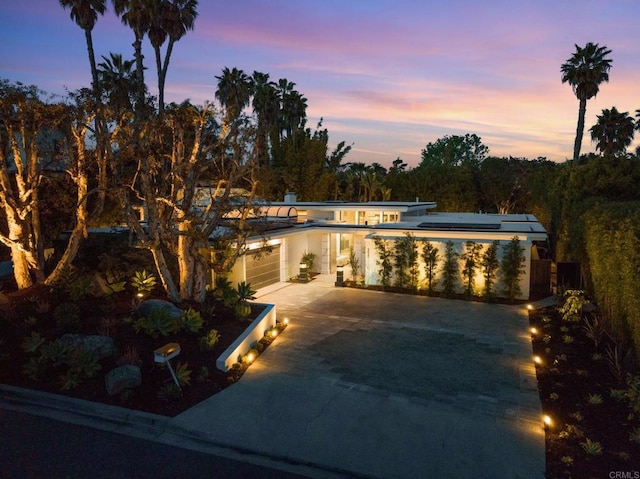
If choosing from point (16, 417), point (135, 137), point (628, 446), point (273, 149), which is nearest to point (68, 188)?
point (135, 137)

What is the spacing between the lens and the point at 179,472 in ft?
20.5

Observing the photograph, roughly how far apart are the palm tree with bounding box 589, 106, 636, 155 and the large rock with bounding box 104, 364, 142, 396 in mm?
37230

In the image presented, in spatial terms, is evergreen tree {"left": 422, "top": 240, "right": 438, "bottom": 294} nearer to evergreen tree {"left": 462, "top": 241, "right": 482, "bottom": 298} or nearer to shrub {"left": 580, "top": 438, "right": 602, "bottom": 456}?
evergreen tree {"left": 462, "top": 241, "right": 482, "bottom": 298}

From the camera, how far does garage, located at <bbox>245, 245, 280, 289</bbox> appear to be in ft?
59.6

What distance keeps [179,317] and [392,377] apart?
18.1ft

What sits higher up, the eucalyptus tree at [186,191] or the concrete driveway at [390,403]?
the eucalyptus tree at [186,191]

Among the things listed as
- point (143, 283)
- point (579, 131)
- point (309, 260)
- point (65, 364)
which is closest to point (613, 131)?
point (579, 131)

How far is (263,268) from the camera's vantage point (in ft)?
63.4

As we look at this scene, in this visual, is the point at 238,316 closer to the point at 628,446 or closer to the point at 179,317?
the point at 179,317

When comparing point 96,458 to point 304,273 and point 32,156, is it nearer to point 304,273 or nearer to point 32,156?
point 32,156

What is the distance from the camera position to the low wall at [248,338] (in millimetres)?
9750

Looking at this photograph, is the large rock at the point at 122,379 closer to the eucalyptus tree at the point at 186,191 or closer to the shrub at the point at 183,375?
the shrub at the point at 183,375

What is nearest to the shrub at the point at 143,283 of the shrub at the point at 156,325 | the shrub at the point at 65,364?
the shrub at the point at 156,325

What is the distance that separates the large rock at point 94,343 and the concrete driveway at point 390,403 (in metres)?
2.81
